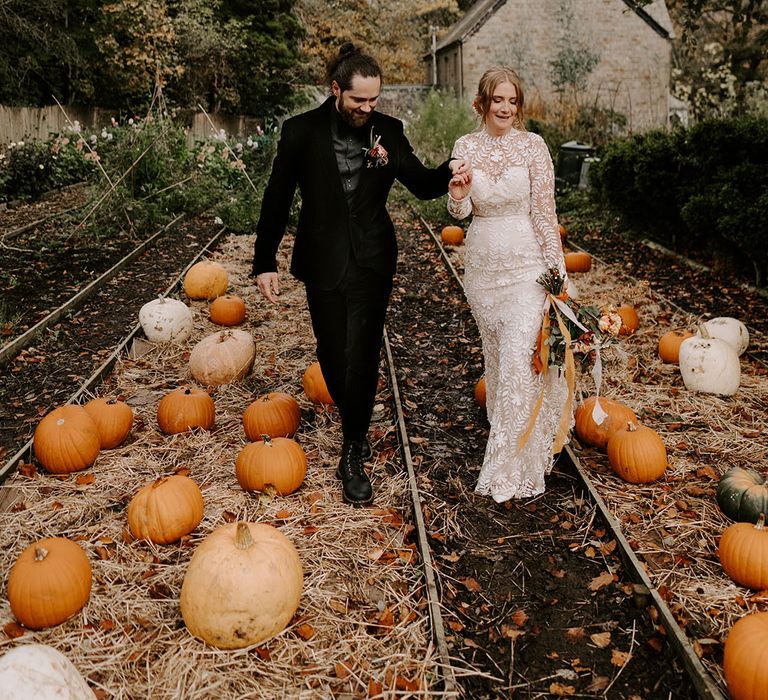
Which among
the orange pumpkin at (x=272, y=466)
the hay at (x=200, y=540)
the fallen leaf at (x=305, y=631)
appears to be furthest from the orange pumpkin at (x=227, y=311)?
the fallen leaf at (x=305, y=631)

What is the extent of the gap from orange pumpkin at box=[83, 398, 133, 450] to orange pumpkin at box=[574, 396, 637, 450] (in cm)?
320

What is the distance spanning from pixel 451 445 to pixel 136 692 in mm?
2851

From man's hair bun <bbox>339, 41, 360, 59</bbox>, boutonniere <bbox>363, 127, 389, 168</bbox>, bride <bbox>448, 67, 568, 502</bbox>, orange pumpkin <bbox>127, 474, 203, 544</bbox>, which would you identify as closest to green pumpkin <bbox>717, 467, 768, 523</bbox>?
bride <bbox>448, 67, 568, 502</bbox>

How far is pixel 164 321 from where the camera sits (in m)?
6.88

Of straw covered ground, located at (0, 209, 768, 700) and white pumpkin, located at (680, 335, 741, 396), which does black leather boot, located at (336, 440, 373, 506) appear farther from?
white pumpkin, located at (680, 335, 741, 396)

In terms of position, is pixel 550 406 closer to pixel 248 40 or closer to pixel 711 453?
pixel 711 453

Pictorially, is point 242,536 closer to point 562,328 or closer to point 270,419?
point 270,419

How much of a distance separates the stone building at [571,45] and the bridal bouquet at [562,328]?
29515 mm

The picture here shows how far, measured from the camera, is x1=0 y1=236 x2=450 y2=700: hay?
2.96 metres

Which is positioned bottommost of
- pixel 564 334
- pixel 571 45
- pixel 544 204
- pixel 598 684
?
pixel 598 684

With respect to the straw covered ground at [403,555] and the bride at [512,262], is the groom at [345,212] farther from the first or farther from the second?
the straw covered ground at [403,555]

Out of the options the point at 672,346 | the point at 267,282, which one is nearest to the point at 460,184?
the point at 267,282

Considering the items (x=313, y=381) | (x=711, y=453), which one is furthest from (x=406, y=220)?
(x=711, y=453)

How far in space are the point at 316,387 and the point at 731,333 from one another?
371cm
